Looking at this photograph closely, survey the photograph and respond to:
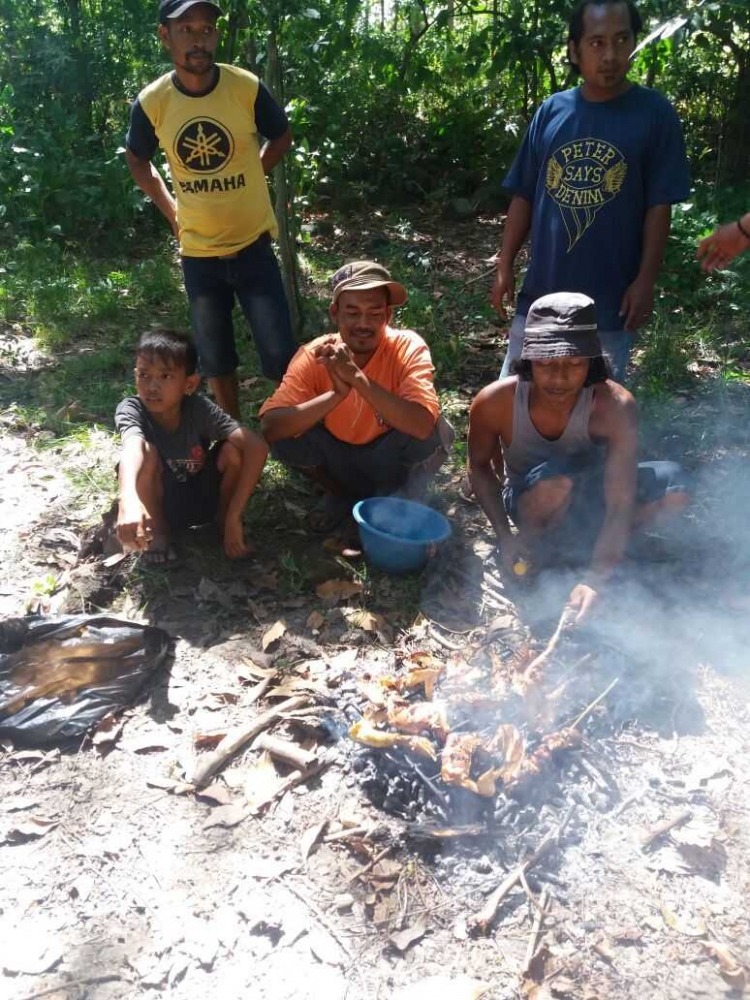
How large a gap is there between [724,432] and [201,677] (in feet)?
10.4

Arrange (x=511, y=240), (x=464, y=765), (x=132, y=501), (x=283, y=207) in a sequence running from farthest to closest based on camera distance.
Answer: (x=283, y=207)
(x=511, y=240)
(x=132, y=501)
(x=464, y=765)

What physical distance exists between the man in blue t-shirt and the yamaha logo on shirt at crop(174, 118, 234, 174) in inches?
53.8

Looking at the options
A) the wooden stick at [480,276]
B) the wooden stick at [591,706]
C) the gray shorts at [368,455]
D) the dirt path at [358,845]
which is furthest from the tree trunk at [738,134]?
the wooden stick at [591,706]

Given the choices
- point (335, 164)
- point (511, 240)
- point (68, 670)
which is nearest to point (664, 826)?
point (68, 670)

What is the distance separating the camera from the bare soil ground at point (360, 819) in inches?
84.0

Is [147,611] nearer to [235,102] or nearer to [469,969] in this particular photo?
[469,969]

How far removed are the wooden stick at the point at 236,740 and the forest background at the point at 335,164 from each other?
249 centimetres

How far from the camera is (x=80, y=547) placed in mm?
3824

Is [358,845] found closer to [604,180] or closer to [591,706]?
[591,706]

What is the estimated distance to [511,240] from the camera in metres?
3.89

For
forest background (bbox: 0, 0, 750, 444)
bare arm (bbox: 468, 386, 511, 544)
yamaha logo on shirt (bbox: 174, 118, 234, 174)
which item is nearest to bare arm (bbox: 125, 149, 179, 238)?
yamaha logo on shirt (bbox: 174, 118, 234, 174)

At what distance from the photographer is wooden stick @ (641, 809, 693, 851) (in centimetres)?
243

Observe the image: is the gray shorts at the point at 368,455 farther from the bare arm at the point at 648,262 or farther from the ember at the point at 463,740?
the ember at the point at 463,740

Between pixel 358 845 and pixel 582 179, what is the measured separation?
2.76 metres
